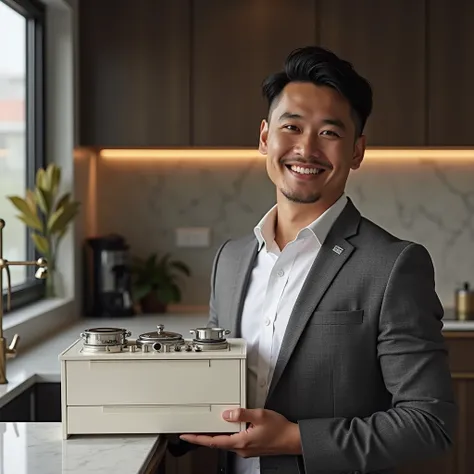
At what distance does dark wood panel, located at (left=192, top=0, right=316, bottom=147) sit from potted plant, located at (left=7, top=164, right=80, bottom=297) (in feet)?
2.27

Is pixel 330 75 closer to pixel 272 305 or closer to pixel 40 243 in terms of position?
pixel 272 305

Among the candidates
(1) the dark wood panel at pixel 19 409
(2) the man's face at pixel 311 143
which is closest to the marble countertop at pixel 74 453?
(1) the dark wood panel at pixel 19 409

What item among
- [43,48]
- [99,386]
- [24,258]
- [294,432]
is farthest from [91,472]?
[43,48]

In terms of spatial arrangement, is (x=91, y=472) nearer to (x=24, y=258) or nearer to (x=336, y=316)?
(x=336, y=316)

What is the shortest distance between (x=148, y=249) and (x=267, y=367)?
2.34 m

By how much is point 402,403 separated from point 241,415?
0.30 m

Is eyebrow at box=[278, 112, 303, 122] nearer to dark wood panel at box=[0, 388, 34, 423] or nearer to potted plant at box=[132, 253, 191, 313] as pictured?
dark wood panel at box=[0, 388, 34, 423]

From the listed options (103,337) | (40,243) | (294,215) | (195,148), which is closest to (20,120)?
(40,243)

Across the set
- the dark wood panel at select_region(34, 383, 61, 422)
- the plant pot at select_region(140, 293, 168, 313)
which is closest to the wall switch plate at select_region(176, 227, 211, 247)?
the plant pot at select_region(140, 293, 168, 313)

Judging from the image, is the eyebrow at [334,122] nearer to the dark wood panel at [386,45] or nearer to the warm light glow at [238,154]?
the dark wood panel at [386,45]

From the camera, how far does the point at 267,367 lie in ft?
5.54

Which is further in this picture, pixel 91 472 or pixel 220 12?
pixel 220 12

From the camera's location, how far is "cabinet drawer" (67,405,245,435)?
5.07 ft

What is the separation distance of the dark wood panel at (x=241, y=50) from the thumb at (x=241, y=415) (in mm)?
2173
